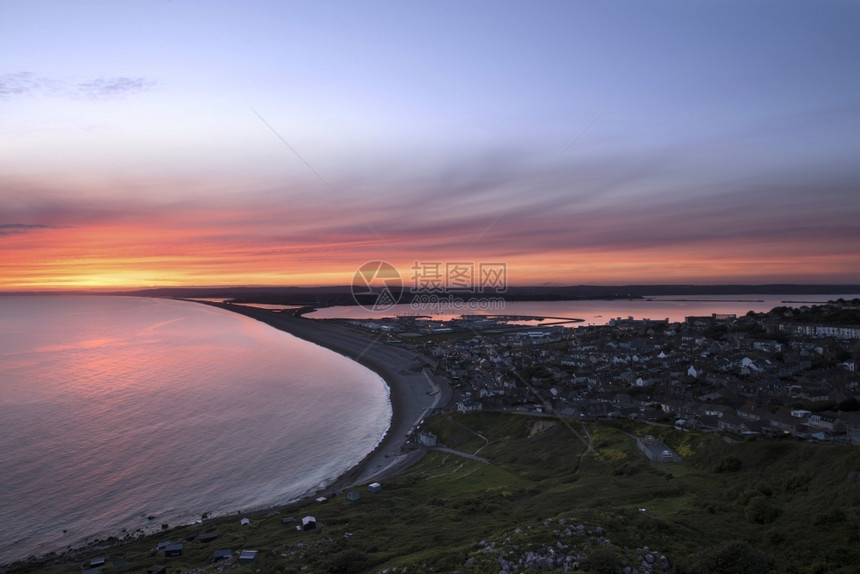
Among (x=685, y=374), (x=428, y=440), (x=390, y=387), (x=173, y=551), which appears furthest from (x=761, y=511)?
(x=390, y=387)

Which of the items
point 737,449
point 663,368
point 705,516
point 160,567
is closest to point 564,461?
point 737,449

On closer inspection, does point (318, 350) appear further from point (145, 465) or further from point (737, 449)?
point (737, 449)

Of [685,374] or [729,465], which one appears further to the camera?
[685,374]

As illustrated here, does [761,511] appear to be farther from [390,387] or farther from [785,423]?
[390,387]

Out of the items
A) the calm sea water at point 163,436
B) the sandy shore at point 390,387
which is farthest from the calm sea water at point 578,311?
the calm sea water at point 163,436

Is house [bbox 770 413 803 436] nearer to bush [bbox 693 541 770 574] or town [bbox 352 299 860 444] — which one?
town [bbox 352 299 860 444]

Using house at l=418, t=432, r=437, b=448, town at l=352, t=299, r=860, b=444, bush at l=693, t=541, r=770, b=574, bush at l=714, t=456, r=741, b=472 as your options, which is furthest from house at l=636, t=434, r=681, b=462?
house at l=418, t=432, r=437, b=448
